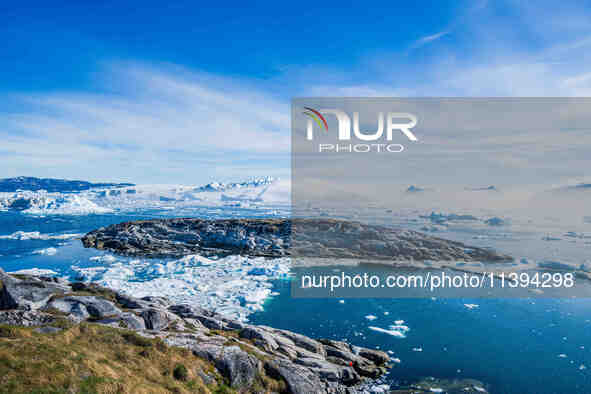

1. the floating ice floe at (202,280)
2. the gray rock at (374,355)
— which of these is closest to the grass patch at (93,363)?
the gray rock at (374,355)

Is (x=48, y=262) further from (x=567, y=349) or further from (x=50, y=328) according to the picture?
(x=567, y=349)

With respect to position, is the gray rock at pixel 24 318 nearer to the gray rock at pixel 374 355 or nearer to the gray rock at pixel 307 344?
the gray rock at pixel 307 344

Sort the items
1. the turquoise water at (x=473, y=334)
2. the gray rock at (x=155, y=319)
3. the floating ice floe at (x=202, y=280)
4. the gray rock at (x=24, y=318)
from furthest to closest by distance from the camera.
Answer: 1. the floating ice floe at (x=202, y=280)
2. the turquoise water at (x=473, y=334)
3. the gray rock at (x=155, y=319)
4. the gray rock at (x=24, y=318)

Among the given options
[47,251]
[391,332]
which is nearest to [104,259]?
[47,251]

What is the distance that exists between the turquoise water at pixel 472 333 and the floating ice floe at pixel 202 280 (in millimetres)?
1997

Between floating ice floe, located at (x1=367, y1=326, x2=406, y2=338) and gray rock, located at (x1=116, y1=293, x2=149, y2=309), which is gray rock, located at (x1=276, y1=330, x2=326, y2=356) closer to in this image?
floating ice floe, located at (x1=367, y1=326, x2=406, y2=338)

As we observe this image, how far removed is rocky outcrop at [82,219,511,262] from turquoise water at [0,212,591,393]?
19.0 metres

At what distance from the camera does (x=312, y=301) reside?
99.0ft

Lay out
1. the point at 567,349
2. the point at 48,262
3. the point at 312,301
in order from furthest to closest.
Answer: the point at 48,262, the point at 312,301, the point at 567,349

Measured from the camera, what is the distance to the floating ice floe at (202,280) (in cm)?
2830

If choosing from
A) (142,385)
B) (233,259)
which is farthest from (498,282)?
(142,385)

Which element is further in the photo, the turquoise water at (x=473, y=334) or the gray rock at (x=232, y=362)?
the turquoise water at (x=473, y=334)

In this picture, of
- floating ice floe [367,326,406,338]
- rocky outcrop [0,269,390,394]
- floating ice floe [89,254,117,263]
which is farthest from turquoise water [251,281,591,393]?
floating ice floe [89,254,117,263]

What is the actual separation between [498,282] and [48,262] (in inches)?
2179
